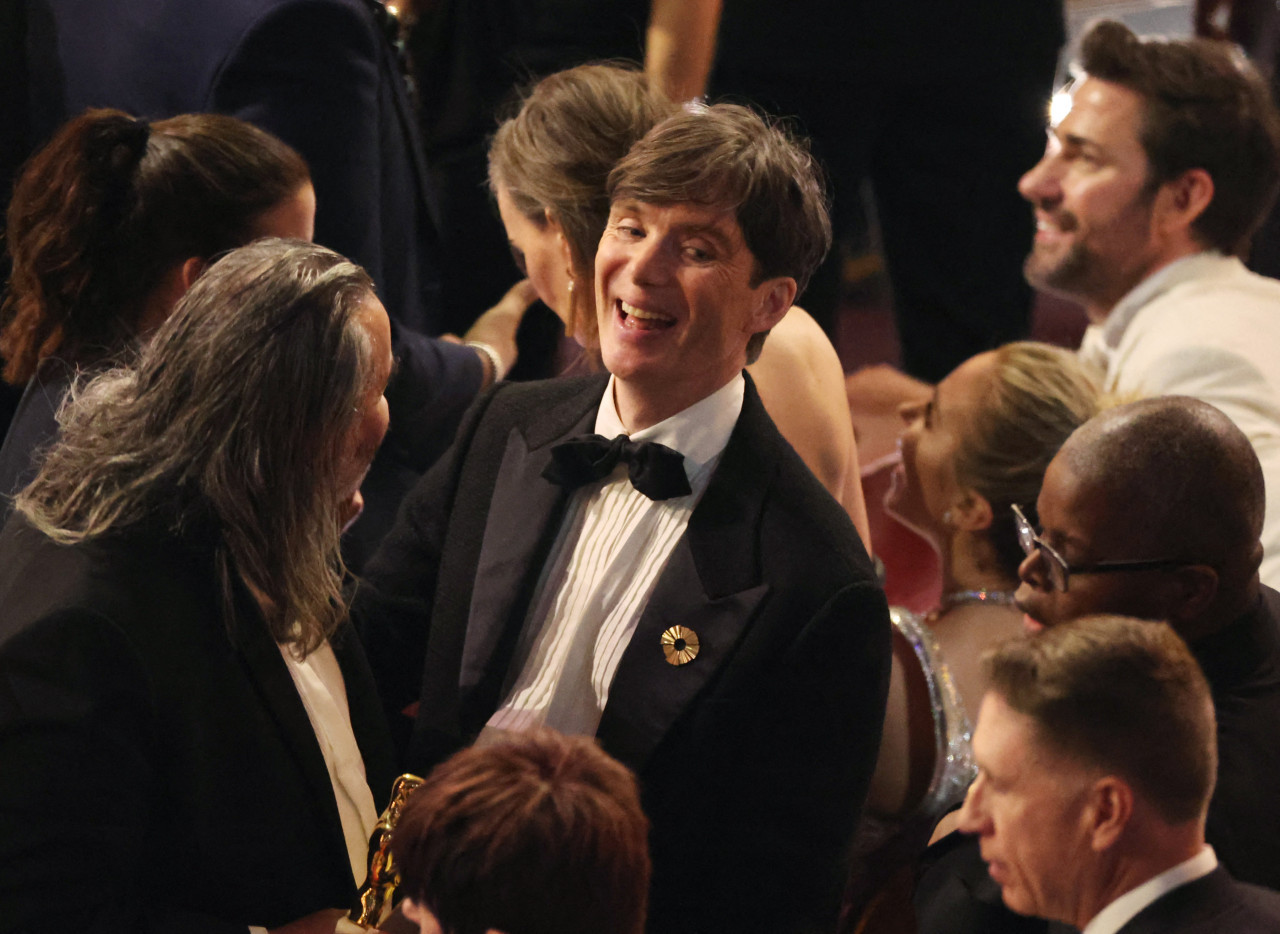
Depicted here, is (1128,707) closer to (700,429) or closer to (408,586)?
(700,429)

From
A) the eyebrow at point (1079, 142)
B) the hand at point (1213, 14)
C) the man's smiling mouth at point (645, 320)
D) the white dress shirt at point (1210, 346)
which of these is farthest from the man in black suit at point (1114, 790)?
the hand at point (1213, 14)

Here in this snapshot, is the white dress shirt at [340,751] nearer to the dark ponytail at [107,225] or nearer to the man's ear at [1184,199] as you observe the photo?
the dark ponytail at [107,225]

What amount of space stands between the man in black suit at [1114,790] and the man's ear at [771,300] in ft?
2.14

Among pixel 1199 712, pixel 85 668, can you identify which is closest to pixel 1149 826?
pixel 1199 712

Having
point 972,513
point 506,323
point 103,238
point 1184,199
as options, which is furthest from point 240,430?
point 1184,199

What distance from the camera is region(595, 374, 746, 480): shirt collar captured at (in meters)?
2.05

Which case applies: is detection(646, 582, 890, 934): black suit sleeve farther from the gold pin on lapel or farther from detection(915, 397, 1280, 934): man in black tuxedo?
detection(915, 397, 1280, 934): man in black tuxedo

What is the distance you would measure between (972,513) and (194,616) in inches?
70.1

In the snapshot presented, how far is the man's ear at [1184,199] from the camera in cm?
385

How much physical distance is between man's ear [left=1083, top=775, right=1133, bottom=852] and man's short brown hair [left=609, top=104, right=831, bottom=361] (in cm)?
85

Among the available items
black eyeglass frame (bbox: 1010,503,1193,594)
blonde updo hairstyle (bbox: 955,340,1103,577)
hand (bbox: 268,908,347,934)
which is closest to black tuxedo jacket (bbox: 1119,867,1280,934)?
black eyeglass frame (bbox: 1010,503,1193,594)

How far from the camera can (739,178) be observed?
200cm

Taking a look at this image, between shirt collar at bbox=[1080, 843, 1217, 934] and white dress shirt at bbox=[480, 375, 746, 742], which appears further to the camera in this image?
white dress shirt at bbox=[480, 375, 746, 742]

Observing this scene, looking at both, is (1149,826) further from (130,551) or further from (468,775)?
(130,551)
